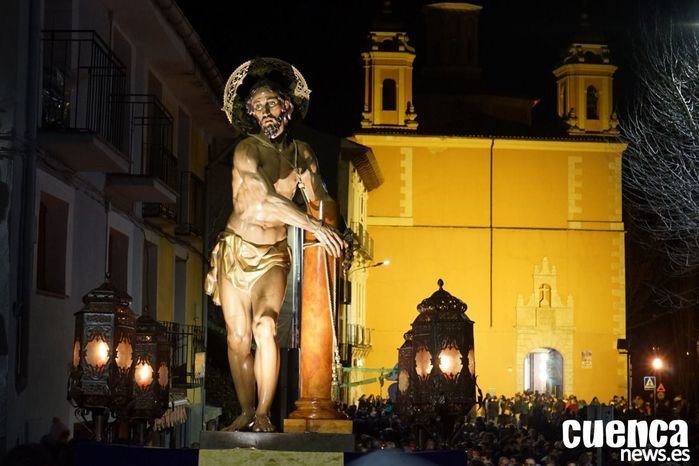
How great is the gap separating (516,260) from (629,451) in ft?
132

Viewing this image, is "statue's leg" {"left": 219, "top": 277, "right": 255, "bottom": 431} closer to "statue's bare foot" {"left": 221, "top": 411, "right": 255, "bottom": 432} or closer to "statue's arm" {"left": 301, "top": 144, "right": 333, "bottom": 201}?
"statue's bare foot" {"left": 221, "top": 411, "right": 255, "bottom": 432}

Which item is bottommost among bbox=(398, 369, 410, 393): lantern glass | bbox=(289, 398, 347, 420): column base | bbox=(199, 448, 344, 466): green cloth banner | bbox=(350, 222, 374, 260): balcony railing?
bbox=(199, 448, 344, 466): green cloth banner

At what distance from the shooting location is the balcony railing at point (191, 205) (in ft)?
88.0

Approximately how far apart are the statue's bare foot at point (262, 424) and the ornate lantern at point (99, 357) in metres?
2.78

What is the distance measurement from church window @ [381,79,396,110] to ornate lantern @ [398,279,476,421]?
54.4 m

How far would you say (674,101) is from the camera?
23.7 metres

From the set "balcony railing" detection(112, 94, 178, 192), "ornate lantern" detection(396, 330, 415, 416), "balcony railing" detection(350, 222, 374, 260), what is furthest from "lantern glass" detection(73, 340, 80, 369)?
"balcony railing" detection(350, 222, 374, 260)

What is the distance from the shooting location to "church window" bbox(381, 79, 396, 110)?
65312 mm

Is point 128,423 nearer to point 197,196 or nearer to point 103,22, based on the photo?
point 103,22

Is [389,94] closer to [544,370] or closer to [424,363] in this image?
[544,370]

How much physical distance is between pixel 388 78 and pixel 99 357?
54094mm

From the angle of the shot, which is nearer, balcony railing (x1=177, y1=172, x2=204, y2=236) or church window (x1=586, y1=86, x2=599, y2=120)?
balcony railing (x1=177, y1=172, x2=204, y2=236)

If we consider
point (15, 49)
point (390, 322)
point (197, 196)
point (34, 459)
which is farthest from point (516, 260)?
point (34, 459)

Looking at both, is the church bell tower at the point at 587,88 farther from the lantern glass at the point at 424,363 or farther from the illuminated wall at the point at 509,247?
the lantern glass at the point at 424,363
